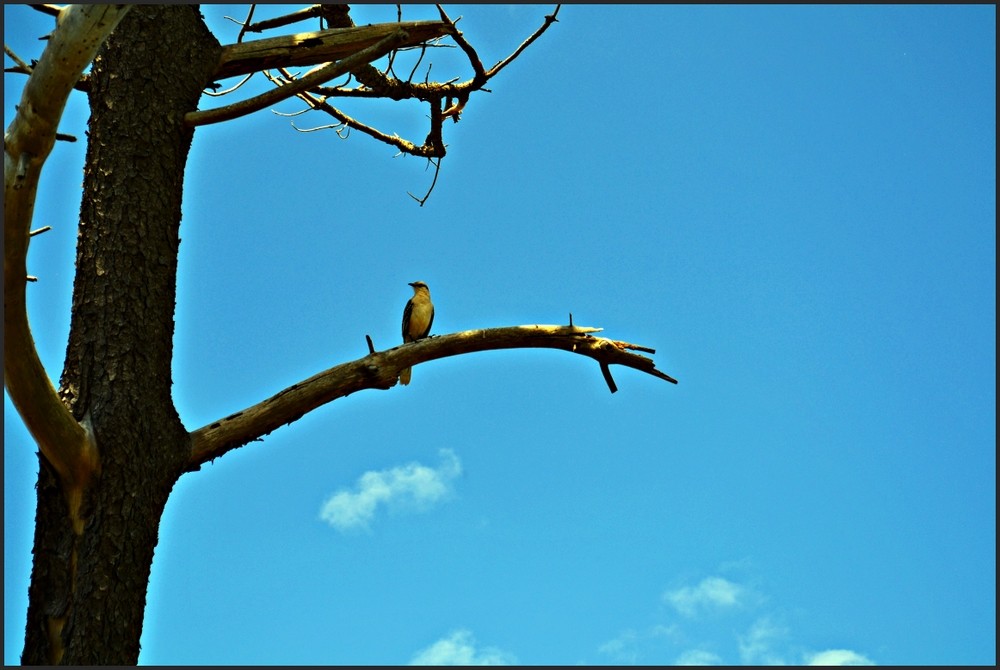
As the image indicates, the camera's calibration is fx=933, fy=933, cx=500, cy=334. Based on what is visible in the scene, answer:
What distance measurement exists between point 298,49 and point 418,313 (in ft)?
14.2

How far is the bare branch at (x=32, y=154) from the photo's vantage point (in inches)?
122

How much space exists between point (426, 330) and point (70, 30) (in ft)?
19.0

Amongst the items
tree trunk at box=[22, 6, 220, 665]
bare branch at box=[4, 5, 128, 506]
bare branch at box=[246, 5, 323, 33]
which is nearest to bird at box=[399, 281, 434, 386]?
bare branch at box=[246, 5, 323, 33]

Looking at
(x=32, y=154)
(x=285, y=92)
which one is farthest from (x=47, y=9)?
(x=32, y=154)

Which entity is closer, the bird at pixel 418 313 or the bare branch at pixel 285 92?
the bare branch at pixel 285 92

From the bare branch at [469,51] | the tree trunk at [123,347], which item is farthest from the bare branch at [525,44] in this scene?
the tree trunk at [123,347]

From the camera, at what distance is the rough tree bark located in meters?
3.41

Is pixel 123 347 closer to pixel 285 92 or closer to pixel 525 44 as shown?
pixel 285 92

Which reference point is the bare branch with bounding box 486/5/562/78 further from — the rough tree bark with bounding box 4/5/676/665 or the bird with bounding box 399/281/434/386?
the bird with bounding box 399/281/434/386

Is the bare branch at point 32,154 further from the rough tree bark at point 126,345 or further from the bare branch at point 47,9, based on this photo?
the bare branch at point 47,9

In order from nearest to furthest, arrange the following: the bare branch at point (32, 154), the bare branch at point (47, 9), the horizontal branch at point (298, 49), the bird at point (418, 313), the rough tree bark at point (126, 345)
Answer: the bare branch at point (32, 154)
the rough tree bark at point (126, 345)
the bare branch at point (47, 9)
the horizontal branch at point (298, 49)
the bird at point (418, 313)

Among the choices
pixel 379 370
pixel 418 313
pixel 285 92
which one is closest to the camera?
pixel 285 92

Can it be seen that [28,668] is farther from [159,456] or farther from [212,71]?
[212,71]

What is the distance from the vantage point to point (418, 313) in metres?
8.63
